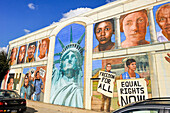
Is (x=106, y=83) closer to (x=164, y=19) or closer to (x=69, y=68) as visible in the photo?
(x=69, y=68)

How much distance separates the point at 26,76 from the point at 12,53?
6.15 meters

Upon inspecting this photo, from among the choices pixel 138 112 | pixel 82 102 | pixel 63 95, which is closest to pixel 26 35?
pixel 63 95

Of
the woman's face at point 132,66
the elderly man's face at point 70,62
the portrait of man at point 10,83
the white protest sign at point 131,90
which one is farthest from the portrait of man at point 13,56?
the woman's face at point 132,66

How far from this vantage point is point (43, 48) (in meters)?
15.4

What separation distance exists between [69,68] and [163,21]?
869cm

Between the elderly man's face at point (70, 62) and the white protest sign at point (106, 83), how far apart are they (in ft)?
10.1

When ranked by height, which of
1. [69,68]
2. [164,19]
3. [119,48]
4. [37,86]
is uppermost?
[164,19]

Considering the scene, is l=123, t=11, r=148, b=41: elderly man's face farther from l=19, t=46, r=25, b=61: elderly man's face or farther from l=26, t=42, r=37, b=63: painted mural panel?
l=19, t=46, r=25, b=61: elderly man's face

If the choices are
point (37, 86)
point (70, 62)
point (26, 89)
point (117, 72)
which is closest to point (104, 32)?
point (117, 72)

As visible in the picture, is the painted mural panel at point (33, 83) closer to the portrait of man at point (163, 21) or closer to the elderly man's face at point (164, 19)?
the portrait of man at point (163, 21)

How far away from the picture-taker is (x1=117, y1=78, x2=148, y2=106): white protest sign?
8.20 m

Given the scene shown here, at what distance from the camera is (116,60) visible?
9.73 meters

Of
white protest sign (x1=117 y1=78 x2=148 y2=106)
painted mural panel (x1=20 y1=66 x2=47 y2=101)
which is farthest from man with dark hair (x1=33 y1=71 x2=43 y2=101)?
white protest sign (x1=117 y1=78 x2=148 y2=106)

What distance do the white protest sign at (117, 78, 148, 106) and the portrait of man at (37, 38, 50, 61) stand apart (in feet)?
31.1
